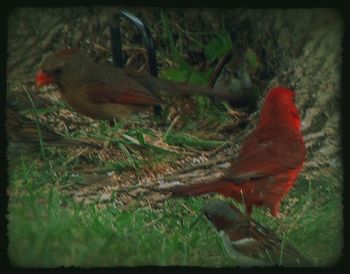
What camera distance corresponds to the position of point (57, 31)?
6391 mm

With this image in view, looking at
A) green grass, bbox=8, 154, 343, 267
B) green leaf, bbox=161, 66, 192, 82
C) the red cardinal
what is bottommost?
green grass, bbox=8, 154, 343, 267

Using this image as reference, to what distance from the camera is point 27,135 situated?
6336mm

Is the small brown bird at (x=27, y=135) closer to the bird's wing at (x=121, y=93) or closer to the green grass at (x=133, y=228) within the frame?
the green grass at (x=133, y=228)

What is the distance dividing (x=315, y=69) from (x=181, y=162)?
985 millimetres

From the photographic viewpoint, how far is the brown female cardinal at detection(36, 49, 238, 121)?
6336 mm

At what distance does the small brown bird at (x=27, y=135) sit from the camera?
20.7 ft

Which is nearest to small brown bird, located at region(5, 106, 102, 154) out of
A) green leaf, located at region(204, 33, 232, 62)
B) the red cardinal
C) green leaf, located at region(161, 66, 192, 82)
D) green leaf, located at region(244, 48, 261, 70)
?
green leaf, located at region(161, 66, 192, 82)

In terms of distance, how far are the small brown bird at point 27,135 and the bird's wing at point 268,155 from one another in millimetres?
912

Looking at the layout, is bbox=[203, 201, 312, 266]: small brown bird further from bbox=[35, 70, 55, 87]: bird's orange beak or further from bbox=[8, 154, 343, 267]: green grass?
bbox=[35, 70, 55, 87]: bird's orange beak

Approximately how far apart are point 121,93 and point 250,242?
121 centimetres

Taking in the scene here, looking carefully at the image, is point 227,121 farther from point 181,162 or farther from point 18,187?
point 18,187

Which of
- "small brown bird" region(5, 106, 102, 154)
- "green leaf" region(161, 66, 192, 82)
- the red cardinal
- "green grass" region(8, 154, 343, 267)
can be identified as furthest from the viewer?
"green leaf" region(161, 66, 192, 82)

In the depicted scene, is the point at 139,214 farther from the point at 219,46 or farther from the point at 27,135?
the point at 219,46

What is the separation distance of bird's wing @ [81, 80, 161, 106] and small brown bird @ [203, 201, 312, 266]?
32.2 inches
